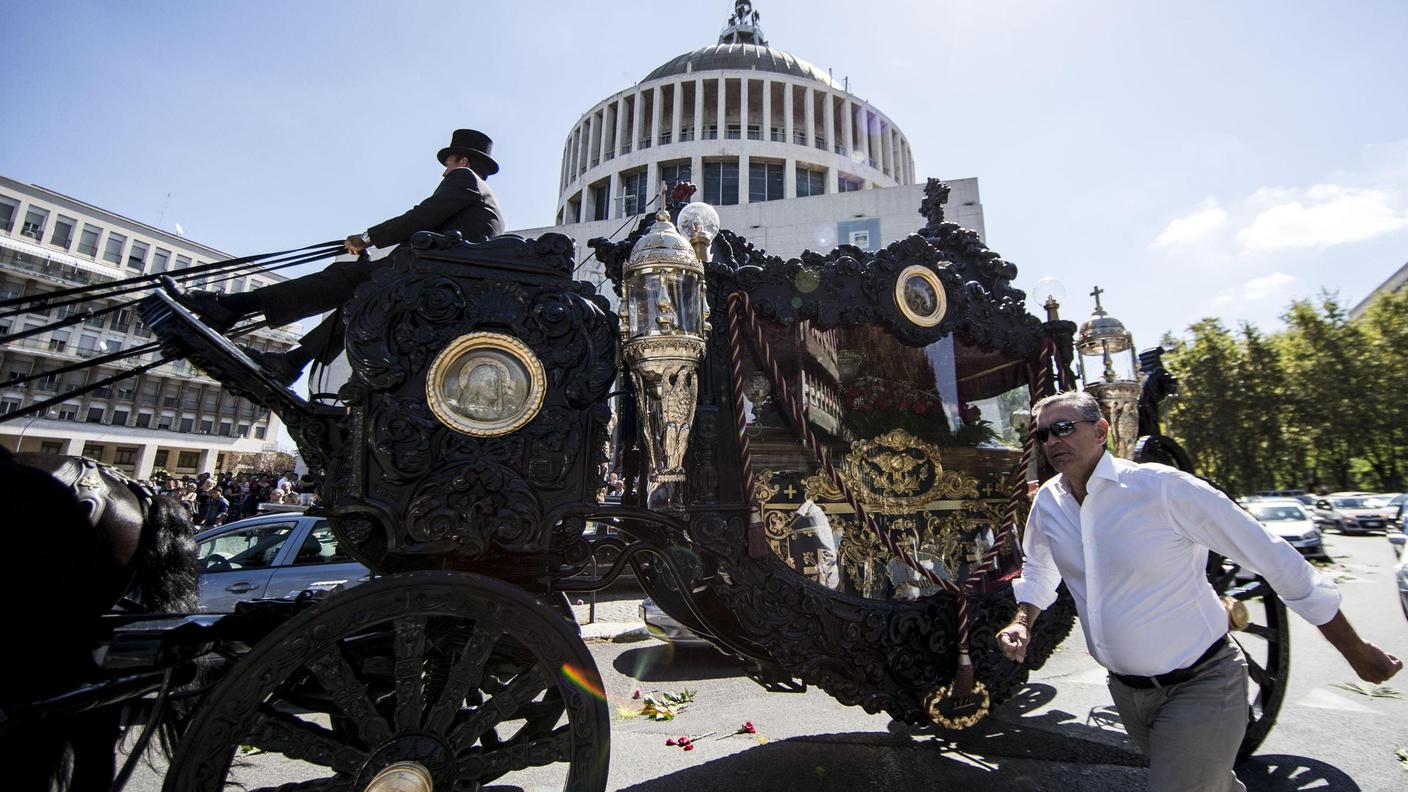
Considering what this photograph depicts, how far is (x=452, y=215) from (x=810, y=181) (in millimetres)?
33110

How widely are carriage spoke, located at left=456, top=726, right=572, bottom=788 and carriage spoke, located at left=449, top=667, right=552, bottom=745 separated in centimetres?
7

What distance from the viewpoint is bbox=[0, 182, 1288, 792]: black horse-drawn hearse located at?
2.17 metres

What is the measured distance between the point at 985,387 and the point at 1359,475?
43.9 metres

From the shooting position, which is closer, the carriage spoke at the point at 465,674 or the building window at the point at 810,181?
the carriage spoke at the point at 465,674

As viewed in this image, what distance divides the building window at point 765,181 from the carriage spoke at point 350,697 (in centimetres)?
3243

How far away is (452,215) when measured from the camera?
3.11 meters

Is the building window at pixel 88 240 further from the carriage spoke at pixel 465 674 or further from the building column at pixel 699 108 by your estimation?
the carriage spoke at pixel 465 674

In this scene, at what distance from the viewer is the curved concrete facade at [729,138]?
108 ft

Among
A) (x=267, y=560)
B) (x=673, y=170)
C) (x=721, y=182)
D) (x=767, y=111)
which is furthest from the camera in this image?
(x=767, y=111)

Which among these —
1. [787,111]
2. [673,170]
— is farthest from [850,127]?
[673,170]

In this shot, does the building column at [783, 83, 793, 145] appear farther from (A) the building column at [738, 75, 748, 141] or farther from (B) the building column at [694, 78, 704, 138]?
(B) the building column at [694, 78, 704, 138]

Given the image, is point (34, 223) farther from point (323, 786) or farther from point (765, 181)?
point (323, 786)

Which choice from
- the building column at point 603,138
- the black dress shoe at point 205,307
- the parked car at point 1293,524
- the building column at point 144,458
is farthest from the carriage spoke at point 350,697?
the building column at point 144,458

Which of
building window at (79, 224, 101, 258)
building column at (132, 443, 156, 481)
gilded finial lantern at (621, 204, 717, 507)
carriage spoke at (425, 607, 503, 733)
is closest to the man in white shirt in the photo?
gilded finial lantern at (621, 204, 717, 507)
